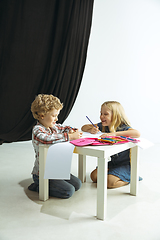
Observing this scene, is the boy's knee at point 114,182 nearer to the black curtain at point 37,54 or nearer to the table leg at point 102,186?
the table leg at point 102,186

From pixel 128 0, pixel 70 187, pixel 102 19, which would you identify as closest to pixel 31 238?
pixel 70 187

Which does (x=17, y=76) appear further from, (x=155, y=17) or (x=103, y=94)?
(x=155, y=17)

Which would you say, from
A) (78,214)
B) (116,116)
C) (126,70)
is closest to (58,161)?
(78,214)

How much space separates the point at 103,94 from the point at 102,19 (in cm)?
111

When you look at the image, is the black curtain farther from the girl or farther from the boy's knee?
the boy's knee

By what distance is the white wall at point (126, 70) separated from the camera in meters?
3.41

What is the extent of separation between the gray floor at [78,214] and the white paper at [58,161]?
0.22 metres

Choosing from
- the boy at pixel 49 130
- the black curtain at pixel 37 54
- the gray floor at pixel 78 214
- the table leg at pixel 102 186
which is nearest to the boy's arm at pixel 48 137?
the boy at pixel 49 130

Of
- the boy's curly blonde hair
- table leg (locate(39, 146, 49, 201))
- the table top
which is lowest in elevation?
table leg (locate(39, 146, 49, 201))

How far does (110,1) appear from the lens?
3357 millimetres

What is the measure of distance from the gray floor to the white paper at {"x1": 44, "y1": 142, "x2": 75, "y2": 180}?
0.22m

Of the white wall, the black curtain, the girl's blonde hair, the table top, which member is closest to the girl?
the girl's blonde hair

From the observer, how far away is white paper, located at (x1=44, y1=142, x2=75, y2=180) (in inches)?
47.7

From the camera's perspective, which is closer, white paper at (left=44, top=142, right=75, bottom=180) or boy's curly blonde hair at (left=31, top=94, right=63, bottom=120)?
white paper at (left=44, top=142, right=75, bottom=180)
